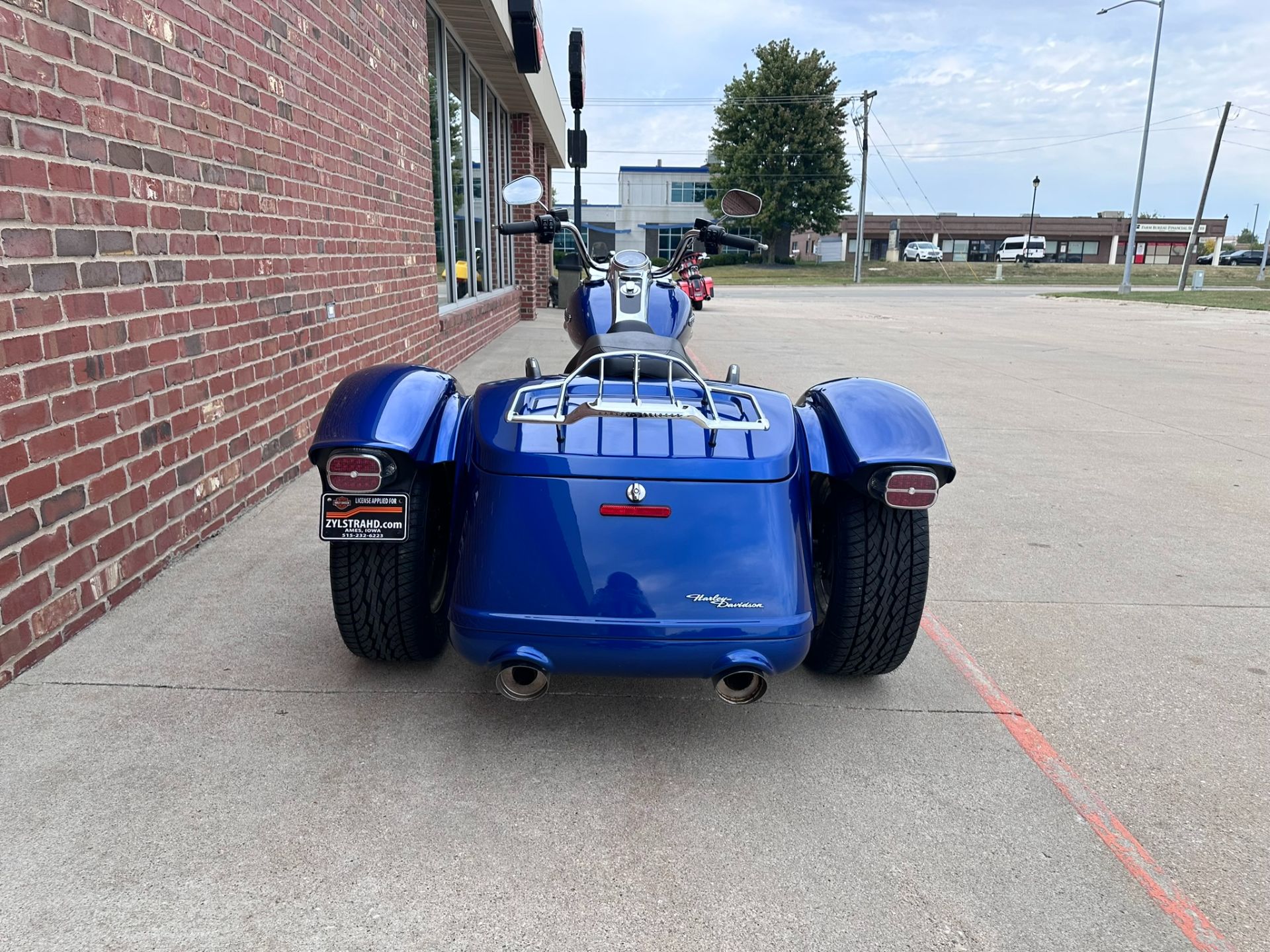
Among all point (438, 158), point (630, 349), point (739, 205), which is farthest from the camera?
point (438, 158)

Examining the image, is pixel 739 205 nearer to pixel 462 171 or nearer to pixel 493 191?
pixel 462 171

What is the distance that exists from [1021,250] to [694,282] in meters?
64.9

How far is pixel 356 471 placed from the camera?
224 centimetres

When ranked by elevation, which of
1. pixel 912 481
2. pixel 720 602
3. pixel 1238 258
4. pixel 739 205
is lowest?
pixel 720 602

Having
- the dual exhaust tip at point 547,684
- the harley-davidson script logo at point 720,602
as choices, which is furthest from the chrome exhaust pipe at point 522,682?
the harley-davidson script logo at point 720,602

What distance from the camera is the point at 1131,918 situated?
5.82 ft

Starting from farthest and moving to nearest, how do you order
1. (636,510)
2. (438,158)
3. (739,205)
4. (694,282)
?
(438,158), (694,282), (739,205), (636,510)

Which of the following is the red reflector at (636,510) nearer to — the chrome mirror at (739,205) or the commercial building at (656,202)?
the chrome mirror at (739,205)

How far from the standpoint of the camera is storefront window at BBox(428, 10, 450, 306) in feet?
27.9

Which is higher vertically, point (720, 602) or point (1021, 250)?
point (1021, 250)

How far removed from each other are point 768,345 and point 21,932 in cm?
1104

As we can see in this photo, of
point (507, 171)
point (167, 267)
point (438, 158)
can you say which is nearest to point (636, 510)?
point (167, 267)

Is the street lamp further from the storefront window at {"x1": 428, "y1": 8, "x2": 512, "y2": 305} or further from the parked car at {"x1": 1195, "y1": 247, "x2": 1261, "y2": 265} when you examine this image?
the parked car at {"x1": 1195, "y1": 247, "x2": 1261, "y2": 265}

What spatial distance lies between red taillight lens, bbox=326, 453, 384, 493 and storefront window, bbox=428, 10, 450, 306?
6304 mm
